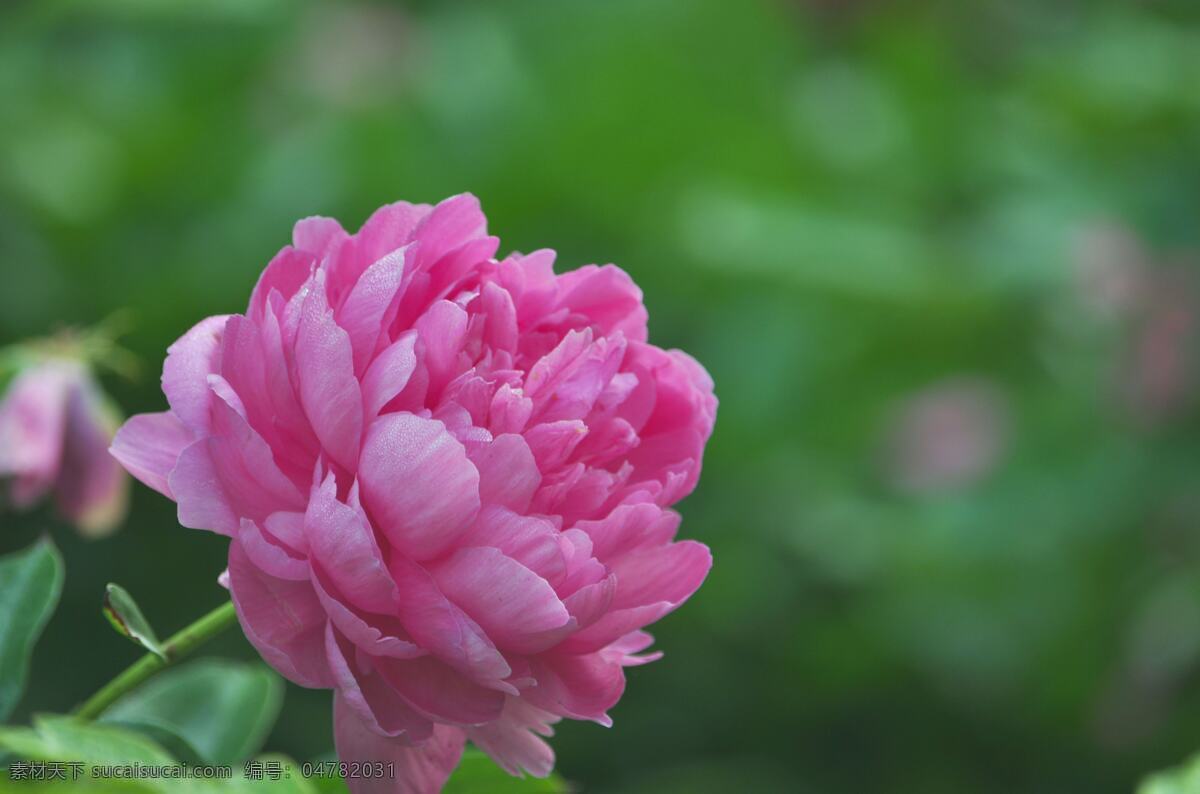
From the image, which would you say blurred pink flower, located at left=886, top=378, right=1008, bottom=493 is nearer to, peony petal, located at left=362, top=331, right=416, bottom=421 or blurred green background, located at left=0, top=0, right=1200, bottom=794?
blurred green background, located at left=0, top=0, right=1200, bottom=794

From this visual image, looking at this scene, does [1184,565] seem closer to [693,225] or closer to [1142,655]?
[1142,655]

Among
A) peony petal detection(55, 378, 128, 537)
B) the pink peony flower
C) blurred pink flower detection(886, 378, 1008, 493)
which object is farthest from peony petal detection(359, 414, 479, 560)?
blurred pink flower detection(886, 378, 1008, 493)

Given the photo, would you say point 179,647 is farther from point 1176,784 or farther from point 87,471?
point 1176,784

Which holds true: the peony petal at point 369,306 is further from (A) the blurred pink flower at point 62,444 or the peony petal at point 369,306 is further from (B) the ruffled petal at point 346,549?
(A) the blurred pink flower at point 62,444

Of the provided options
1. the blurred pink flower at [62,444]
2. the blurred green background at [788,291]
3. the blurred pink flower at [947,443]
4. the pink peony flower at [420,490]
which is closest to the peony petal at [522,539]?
the pink peony flower at [420,490]

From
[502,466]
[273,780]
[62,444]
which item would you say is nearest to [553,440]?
[502,466]

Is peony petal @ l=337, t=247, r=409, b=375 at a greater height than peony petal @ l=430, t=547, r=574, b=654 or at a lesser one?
greater

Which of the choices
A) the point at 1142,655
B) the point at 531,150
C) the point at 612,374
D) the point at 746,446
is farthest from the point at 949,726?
the point at 612,374
